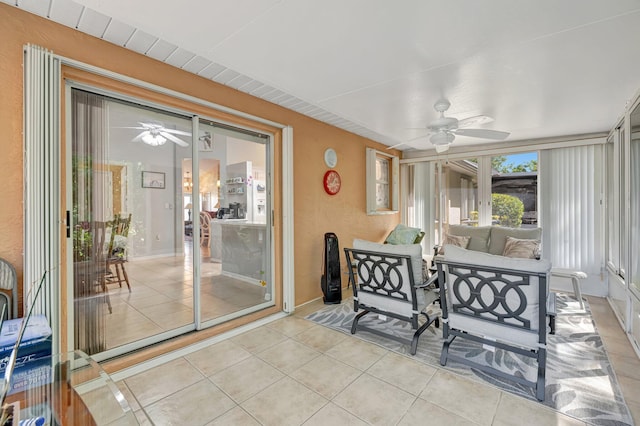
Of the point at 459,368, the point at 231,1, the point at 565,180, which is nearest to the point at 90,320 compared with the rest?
the point at 231,1

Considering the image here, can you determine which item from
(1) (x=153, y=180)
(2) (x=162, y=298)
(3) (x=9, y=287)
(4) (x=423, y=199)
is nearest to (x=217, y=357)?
(2) (x=162, y=298)

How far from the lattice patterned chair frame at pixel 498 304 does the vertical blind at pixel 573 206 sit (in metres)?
3.19

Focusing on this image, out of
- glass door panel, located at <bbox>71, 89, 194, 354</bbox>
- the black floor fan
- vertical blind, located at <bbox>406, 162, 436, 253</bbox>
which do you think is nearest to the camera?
glass door panel, located at <bbox>71, 89, 194, 354</bbox>

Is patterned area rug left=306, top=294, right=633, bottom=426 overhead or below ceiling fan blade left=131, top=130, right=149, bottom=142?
below

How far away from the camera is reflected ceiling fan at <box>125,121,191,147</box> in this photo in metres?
2.46

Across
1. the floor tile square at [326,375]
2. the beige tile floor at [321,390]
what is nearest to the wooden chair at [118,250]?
the beige tile floor at [321,390]

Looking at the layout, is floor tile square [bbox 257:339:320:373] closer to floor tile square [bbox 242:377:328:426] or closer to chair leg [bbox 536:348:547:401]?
floor tile square [bbox 242:377:328:426]

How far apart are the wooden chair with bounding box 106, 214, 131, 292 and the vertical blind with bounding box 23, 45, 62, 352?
44 centimetres

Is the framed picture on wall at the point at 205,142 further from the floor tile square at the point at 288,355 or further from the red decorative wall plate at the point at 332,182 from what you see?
the floor tile square at the point at 288,355

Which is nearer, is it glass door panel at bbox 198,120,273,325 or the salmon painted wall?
the salmon painted wall

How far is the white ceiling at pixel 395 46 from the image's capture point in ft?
5.53

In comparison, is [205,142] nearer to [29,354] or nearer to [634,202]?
[29,354]

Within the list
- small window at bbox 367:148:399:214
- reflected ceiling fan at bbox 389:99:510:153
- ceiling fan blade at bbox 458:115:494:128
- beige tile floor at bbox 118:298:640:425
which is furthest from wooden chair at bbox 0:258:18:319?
small window at bbox 367:148:399:214

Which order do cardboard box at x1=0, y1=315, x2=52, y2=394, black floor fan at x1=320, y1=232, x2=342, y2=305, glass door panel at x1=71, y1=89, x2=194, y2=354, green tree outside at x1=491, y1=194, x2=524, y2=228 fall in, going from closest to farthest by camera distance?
cardboard box at x1=0, y1=315, x2=52, y2=394
glass door panel at x1=71, y1=89, x2=194, y2=354
black floor fan at x1=320, y1=232, x2=342, y2=305
green tree outside at x1=491, y1=194, x2=524, y2=228
